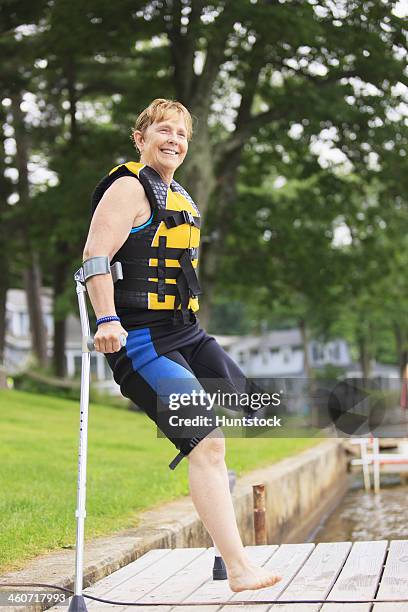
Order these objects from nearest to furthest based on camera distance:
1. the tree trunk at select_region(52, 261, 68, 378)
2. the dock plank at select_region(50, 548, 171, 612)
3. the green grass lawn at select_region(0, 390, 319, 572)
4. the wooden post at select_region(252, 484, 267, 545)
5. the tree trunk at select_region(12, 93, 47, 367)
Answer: the dock plank at select_region(50, 548, 171, 612)
the green grass lawn at select_region(0, 390, 319, 572)
the wooden post at select_region(252, 484, 267, 545)
the tree trunk at select_region(12, 93, 47, 367)
the tree trunk at select_region(52, 261, 68, 378)

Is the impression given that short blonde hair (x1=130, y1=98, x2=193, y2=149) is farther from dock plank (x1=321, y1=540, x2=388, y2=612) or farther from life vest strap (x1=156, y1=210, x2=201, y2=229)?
dock plank (x1=321, y1=540, x2=388, y2=612)

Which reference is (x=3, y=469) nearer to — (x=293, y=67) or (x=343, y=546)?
(x=343, y=546)

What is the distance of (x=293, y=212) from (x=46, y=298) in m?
40.2

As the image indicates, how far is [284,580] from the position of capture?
4.85 m

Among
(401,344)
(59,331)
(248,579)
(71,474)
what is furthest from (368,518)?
(401,344)

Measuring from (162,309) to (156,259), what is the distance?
0.21m

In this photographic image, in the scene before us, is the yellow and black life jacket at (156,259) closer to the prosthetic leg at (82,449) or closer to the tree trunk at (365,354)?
the prosthetic leg at (82,449)

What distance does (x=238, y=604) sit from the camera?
4.39 meters

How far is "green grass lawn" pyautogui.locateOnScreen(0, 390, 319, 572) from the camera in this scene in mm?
6426

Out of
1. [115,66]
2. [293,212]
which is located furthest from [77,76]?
[293,212]

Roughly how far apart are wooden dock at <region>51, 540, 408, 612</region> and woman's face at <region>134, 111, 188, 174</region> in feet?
6.19

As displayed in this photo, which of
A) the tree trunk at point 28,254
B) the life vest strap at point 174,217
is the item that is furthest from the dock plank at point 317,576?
the tree trunk at point 28,254

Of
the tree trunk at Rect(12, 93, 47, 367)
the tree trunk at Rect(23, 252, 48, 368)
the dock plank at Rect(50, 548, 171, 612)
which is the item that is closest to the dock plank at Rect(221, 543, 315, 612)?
the dock plank at Rect(50, 548, 171, 612)

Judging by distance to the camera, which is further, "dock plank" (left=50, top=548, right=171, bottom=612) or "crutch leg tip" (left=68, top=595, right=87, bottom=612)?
"dock plank" (left=50, top=548, right=171, bottom=612)
